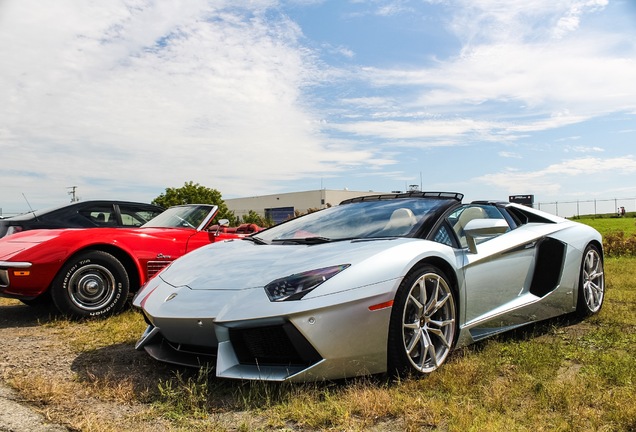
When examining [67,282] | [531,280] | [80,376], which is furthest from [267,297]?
[67,282]

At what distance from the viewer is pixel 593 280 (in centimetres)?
550

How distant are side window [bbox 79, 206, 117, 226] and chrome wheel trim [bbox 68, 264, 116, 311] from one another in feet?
4.88

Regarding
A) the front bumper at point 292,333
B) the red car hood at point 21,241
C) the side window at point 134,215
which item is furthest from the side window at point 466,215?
the side window at point 134,215

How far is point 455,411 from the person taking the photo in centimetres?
274

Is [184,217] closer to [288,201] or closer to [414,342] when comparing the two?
[414,342]

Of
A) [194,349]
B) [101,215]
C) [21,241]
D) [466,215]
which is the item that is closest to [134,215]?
[101,215]

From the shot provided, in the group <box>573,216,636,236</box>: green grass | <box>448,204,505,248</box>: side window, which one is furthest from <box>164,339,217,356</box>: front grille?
<box>573,216,636,236</box>: green grass

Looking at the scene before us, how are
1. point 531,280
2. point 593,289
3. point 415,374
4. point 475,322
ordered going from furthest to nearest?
point 593,289, point 531,280, point 475,322, point 415,374

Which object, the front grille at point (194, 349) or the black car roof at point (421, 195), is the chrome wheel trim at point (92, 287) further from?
the black car roof at point (421, 195)

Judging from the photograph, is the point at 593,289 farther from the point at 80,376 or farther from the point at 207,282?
the point at 80,376

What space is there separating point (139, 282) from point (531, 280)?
377 cm

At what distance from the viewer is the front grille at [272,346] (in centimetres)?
299

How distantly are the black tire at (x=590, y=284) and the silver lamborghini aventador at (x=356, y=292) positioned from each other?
49cm

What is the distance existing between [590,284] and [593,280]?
0.15m
